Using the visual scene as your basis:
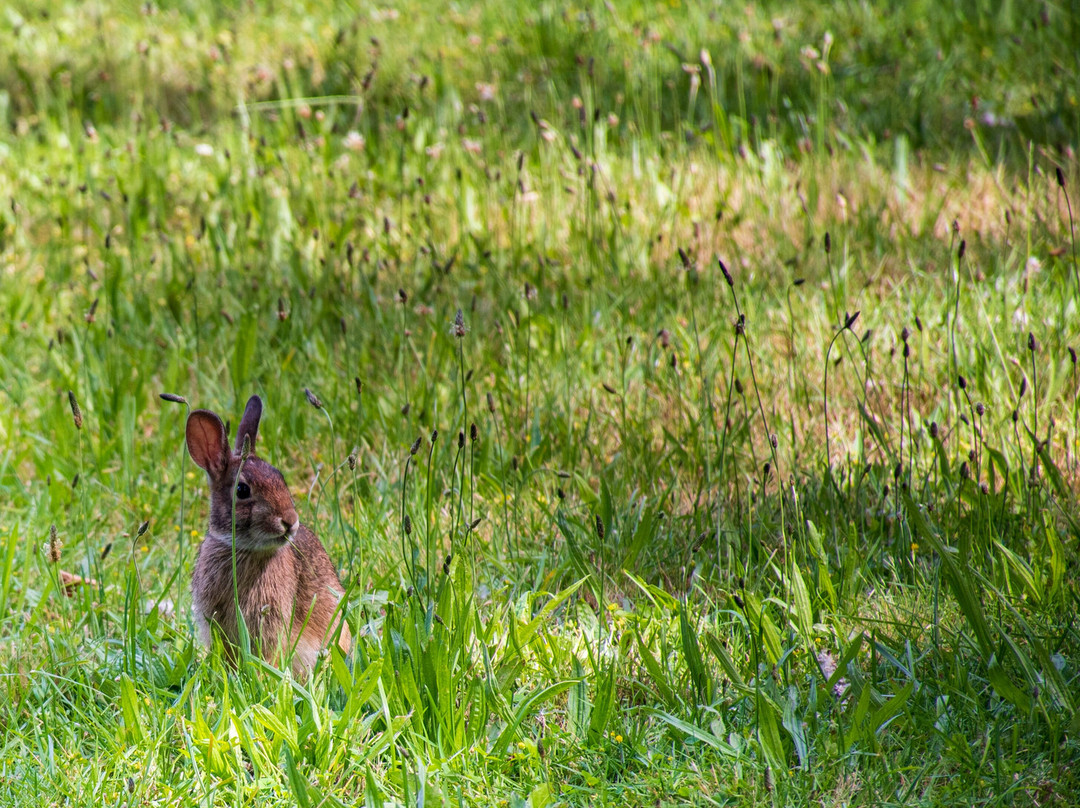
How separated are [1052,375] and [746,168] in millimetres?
2213

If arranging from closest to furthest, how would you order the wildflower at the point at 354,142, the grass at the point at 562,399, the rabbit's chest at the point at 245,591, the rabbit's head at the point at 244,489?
the grass at the point at 562,399
the rabbit's head at the point at 244,489
the rabbit's chest at the point at 245,591
the wildflower at the point at 354,142

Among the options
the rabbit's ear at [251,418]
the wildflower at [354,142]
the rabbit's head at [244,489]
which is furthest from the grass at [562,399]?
the rabbit's ear at [251,418]

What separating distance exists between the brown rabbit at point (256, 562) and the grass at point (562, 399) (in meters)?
0.12

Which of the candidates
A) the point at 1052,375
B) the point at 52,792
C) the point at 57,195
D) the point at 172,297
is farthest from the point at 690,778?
the point at 57,195

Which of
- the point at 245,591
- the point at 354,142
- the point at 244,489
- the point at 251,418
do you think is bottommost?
the point at 245,591

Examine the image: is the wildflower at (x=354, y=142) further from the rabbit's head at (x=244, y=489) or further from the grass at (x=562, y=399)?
the rabbit's head at (x=244, y=489)

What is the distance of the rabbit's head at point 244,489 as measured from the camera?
2.81m

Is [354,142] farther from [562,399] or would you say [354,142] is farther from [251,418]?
[251,418]

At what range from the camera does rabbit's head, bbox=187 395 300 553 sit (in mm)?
2812

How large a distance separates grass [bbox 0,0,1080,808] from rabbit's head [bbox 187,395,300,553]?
20 cm

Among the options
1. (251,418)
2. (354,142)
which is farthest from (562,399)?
(354,142)

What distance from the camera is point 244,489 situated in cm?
283

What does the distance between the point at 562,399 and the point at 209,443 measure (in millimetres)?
1596

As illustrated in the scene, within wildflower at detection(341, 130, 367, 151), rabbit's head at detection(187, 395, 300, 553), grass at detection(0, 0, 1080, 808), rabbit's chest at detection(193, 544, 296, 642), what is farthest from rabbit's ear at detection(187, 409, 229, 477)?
wildflower at detection(341, 130, 367, 151)
